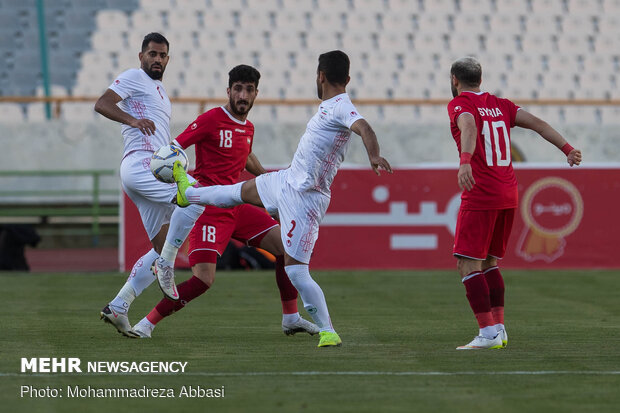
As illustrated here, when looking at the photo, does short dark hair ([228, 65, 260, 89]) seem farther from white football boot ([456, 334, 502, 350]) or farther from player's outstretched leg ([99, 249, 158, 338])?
white football boot ([456, 334, 502, 350])

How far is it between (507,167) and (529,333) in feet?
5.14

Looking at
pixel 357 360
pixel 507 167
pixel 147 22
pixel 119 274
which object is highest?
pixel 147 22

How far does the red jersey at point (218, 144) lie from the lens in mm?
7891

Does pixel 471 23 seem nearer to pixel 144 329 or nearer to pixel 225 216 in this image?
pixel 225 216

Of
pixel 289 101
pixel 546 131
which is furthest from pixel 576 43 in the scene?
pixel 546 131

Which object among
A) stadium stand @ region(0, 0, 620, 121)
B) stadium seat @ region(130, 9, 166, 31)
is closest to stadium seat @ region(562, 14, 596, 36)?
stadium stand @ region(0, 0, 620, 121)

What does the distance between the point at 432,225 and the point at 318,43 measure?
24.1ft

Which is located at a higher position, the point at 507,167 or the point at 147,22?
the point at 147,22

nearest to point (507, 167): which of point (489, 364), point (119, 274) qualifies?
point (489, 364)

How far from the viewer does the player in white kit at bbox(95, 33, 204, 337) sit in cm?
762

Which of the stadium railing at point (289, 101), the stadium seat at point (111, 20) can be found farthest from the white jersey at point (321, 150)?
the stadium seat at point (111, 20)

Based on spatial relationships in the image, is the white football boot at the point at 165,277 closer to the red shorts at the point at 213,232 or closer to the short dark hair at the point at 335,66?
the red shorts at the point at 213,232

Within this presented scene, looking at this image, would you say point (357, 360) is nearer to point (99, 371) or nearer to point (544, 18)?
point (99, 371)

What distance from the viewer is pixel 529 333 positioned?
7996 millimetres
